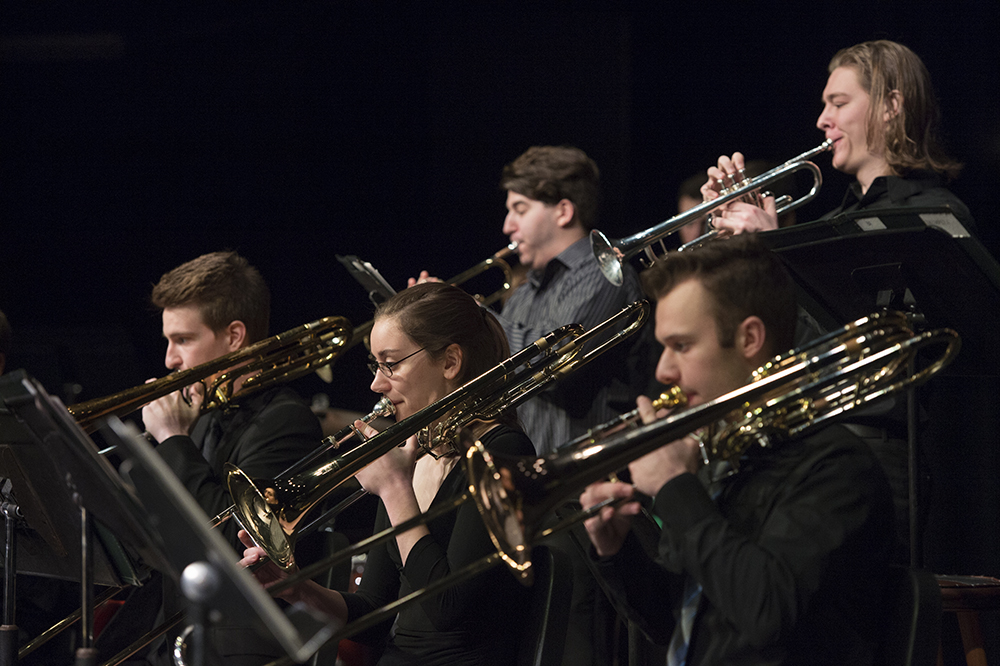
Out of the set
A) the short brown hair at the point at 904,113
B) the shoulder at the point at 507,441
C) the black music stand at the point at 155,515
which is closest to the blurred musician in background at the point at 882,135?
the short brown hair at the point at 904,113

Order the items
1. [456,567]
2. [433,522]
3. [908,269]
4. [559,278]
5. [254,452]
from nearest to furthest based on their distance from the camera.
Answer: [456,567], [908,269], [433,522], [254,452], [559,278]

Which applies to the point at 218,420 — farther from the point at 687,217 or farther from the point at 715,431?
the point at 715,431

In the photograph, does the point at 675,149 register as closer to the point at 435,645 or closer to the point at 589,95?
the point at 589,95

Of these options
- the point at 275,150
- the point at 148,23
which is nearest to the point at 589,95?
the point at 275,150

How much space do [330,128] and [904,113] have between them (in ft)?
10.8

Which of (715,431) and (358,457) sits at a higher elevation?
(358,457)

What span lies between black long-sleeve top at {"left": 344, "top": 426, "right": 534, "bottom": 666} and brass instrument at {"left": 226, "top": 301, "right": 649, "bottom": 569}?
0.32 feet

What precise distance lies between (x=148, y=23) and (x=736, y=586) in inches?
200

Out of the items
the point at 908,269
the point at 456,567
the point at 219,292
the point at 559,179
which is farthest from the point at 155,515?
the point at 559,179

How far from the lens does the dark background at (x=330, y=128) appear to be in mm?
4730

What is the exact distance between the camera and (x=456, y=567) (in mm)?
2234

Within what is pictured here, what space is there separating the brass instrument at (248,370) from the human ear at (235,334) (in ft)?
0.55

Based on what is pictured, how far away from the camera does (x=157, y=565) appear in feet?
6.09

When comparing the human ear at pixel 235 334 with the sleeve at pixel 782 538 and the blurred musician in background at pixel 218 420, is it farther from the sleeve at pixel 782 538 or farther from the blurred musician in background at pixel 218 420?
the sleeve at pixel 782 538
